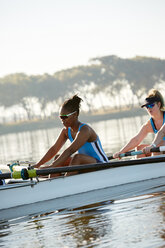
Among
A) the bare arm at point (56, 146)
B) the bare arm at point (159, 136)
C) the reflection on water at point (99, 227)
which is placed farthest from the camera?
the bare arm at point (159, 136)

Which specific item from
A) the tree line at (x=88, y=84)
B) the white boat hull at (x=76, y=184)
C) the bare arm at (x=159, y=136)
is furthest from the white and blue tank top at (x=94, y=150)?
the tree line at (x=88, y=84)

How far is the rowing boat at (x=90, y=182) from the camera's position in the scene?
8.42m

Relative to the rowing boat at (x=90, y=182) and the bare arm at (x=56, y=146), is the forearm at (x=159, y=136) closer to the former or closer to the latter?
the rowing boat at (x=90, y=182)

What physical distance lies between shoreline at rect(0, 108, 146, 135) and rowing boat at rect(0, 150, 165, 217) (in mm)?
77443

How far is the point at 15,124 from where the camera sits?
95.0 metres

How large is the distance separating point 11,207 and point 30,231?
62.4 inches

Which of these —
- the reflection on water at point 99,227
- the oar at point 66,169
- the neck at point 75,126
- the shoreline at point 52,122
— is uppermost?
the shoreline at point 52,122

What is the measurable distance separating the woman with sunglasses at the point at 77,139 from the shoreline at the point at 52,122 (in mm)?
78338

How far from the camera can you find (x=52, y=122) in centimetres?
9119

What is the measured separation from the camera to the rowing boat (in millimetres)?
8422

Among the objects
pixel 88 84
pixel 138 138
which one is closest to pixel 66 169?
pixel 138 138

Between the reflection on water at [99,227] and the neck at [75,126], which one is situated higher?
the neck at [75,126]

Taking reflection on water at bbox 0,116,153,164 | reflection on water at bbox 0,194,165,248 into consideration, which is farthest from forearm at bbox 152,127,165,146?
reflection on water at bbox 0,116,153,164

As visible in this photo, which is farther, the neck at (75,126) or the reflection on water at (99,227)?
the neck at (75,126)
